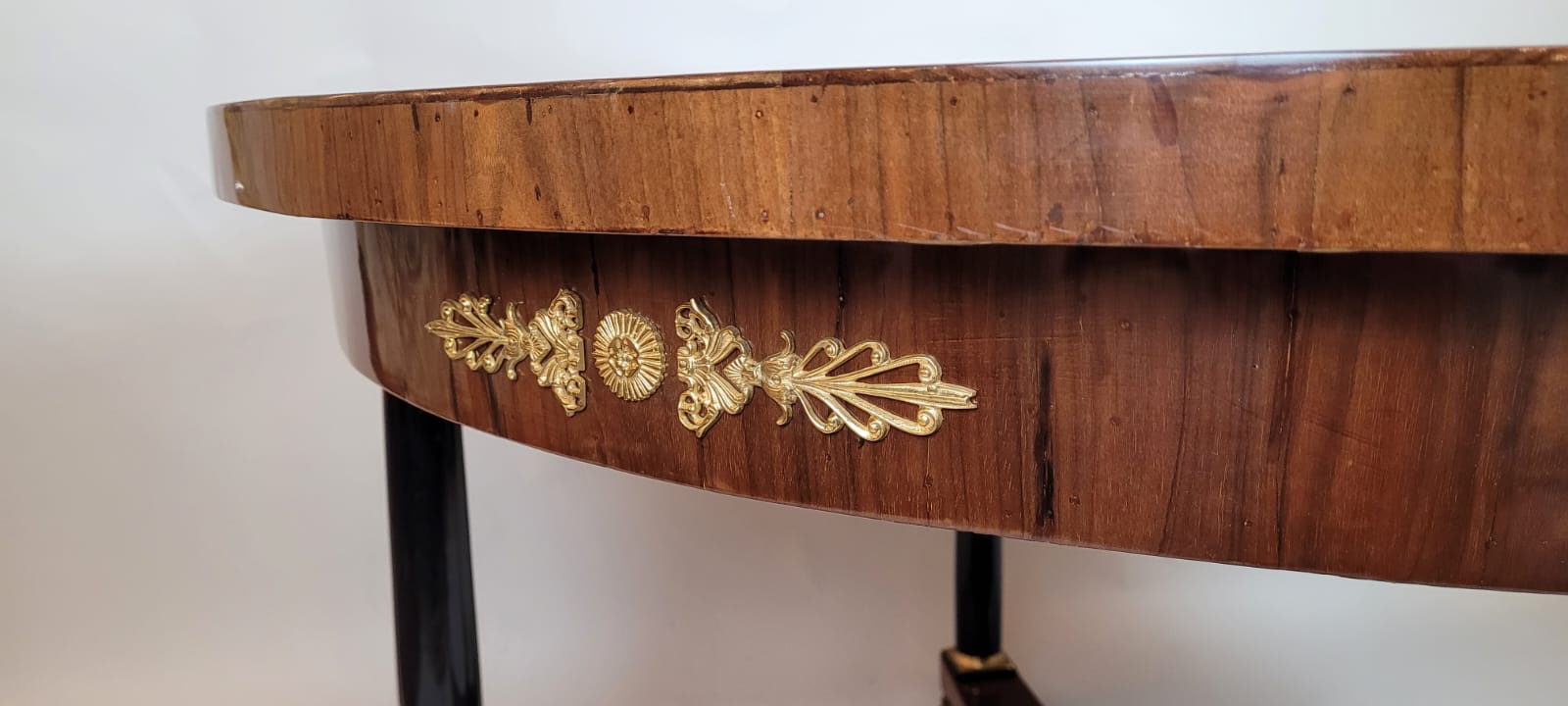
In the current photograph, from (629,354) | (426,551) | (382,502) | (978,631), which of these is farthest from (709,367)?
(382,502)

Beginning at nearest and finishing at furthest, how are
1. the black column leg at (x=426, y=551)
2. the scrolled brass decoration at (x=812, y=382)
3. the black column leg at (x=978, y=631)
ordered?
the scrolled brass decoration at (x=812, y=382) < the black column leg at (x=426, y=551) < the black column leg at (x=978, y=631)

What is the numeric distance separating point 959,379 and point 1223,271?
8 centimetres

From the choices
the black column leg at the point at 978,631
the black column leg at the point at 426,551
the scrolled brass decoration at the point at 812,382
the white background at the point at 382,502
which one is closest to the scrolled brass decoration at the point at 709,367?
the scrolled brass decoration at the point at 812,382

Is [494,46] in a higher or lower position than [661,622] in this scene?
higher

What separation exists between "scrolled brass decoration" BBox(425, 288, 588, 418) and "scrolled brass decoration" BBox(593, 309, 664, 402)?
1 centimetres

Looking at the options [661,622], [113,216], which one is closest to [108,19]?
[113,216]

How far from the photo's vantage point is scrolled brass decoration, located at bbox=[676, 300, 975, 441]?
35 centimetres

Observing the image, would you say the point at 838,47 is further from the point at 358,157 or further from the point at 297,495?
the point at 358,157

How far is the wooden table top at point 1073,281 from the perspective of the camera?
0.26 meters

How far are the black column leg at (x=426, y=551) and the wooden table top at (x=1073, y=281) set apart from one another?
26cm

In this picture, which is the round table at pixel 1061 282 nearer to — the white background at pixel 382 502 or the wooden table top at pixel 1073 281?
the wooden table top at pixel 1073 281

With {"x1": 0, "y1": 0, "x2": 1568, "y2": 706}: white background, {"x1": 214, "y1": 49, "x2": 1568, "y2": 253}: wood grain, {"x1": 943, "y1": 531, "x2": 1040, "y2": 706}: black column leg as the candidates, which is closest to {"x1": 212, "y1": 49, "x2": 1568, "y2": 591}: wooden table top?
{"x1": 214, "y1": 49, "x2": 1568, "y2": 253}: wood grain

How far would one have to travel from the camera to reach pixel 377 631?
1362 mm

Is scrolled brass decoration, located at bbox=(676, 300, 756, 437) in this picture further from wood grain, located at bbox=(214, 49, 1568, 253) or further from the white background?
the white background
